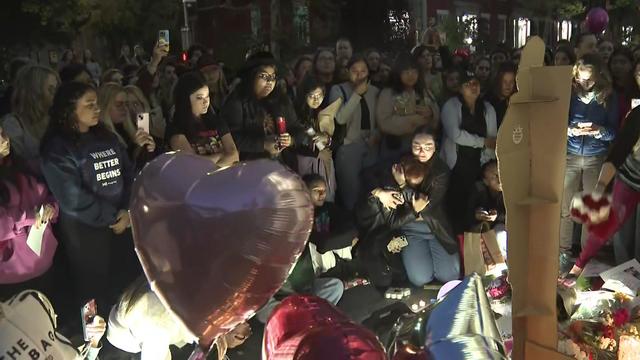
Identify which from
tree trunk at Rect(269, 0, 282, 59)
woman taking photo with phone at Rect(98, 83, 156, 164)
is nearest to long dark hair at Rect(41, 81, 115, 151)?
woman taking photo with phone at Rect(98, 83, 156, 164)

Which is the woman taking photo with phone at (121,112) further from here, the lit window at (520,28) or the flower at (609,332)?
the lit window at (520,28)

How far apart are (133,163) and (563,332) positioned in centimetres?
224

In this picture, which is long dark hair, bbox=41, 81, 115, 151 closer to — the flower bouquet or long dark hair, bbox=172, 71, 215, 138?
long dark hair, bbox=172, 71, 215, 138

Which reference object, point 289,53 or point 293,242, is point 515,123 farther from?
point 289,53

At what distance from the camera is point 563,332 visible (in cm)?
261

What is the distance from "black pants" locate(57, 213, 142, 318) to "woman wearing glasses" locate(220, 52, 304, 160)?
91 centimetres

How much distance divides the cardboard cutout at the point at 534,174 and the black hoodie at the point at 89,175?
2.48 meters

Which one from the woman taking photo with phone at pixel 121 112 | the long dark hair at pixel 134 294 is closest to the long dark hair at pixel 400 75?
the woman taking photo with phone at pixel 121 112

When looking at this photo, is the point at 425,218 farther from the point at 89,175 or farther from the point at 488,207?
the point at 89,175

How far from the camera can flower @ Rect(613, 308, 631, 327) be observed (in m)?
2.70

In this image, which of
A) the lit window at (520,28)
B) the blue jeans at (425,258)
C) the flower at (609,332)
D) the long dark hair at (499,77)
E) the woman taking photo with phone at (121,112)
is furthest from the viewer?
the lit window at (520,28)

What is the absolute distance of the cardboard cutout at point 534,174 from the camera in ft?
3.48

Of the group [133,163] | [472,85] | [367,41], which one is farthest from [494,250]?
[367,41]

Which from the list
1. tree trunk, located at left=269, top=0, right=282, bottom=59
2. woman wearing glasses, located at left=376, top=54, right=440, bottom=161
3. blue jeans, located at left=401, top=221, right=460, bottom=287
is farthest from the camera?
tree trunk, located at left=269, top=0, right=282, bottom=59
